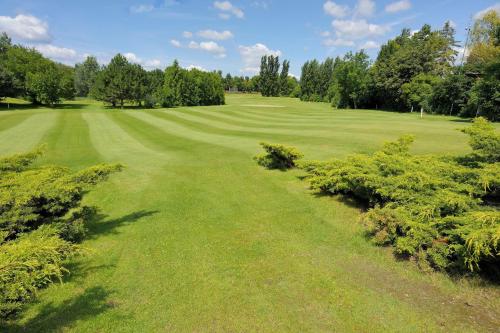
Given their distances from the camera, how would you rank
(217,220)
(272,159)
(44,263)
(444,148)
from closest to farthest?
1. (44,263)
2. (217,220)
3. (272,159)
4. (444,148)

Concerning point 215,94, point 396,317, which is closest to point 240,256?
point 396,317

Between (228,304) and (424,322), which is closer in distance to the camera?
(424,322)

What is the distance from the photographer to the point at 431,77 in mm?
48562

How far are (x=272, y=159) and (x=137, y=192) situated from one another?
614 centimetres

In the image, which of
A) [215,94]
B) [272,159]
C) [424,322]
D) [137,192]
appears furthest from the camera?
[215,94]

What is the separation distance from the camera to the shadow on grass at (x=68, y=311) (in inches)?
184

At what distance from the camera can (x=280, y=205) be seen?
32.3 feet

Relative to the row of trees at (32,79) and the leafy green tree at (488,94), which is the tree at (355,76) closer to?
the leafy green tree at (488,94)

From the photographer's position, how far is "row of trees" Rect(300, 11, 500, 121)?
105ft

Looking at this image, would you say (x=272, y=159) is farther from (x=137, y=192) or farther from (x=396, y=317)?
(x=396, y=317)

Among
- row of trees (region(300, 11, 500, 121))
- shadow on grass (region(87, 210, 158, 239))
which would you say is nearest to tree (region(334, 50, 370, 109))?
row of trees (region(300, 11, 500, 121))

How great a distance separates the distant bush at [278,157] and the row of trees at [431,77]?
27.2 m

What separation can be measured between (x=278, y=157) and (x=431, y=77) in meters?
46.9

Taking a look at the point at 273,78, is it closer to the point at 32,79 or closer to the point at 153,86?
the point at 153,86
